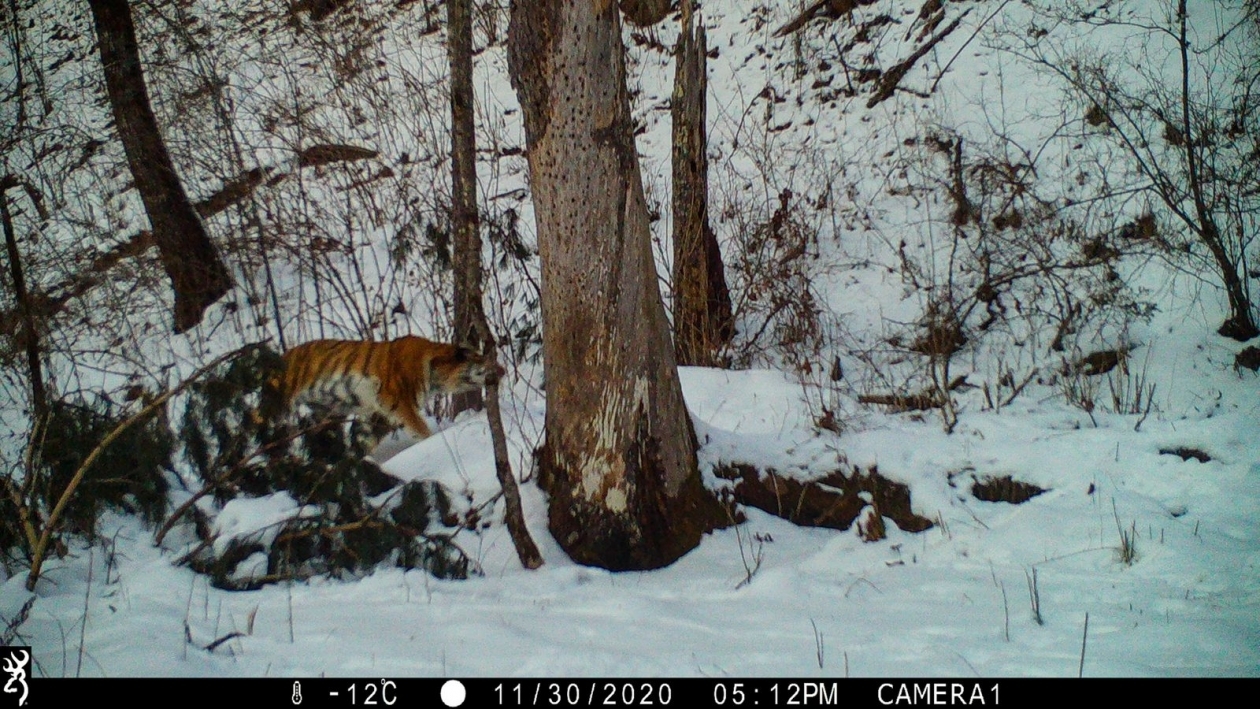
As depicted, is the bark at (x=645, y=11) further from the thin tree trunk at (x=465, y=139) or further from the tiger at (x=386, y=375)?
the thin tree trunk at (x=465, y=139)

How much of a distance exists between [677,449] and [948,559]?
1.40 m

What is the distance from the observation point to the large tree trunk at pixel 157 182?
25.9 feet

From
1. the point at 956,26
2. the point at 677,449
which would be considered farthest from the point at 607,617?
the point at 956,26

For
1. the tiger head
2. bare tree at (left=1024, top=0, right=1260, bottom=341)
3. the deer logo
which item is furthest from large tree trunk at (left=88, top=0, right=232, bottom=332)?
bare tree at (left=1024, top=0, right=1260, bottom=341)

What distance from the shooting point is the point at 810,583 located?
385 centimetres

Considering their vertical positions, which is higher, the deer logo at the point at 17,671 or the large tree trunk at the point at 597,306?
the large tree trunk at the point at 597,306

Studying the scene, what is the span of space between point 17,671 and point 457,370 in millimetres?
2897

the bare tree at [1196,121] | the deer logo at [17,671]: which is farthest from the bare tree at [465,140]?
the bare tree at [1196,121]

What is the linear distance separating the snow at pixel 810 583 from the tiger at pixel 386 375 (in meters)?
0.31

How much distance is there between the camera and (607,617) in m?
3.47

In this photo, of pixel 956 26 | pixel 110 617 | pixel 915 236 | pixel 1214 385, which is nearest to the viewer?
pixel 110 617

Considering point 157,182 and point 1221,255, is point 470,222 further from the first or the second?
point 157,182

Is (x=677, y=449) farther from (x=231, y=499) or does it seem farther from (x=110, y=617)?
(x=110, y=617)
